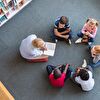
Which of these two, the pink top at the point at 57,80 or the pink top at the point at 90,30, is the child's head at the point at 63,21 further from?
the pink top at the point at 57,80

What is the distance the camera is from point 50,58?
8.63 feet

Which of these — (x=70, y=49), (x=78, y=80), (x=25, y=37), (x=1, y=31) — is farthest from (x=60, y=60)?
(x=1, y=31)

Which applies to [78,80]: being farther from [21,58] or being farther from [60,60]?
[21,58]

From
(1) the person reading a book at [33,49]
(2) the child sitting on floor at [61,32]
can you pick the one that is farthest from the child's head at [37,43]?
(2) the child sitting on floor at [61,32]

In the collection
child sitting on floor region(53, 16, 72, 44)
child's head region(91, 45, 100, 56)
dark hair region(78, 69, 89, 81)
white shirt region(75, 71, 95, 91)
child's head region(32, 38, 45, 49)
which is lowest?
white shirt region(75, 71, 95, 91)

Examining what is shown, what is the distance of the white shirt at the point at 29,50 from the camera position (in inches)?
96.8

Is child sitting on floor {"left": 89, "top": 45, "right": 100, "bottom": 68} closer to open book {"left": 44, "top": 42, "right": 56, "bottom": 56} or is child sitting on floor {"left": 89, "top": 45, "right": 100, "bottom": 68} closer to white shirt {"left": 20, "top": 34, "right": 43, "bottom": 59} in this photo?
open book {"left": 44, "top": 42, "right": 56, "bottom": 56}

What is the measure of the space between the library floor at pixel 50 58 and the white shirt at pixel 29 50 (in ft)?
0.39

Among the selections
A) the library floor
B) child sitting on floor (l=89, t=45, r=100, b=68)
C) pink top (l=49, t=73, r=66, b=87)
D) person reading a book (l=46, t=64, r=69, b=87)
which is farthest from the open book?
child sitting on floor (l=89, t=45, r=100, b=68)

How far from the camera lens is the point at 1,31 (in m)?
2.82

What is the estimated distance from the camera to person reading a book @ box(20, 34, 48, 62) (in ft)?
7.95

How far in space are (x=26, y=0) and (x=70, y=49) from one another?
3.07 ft

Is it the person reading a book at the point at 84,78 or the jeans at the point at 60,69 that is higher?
the jeans at the point at 60,69

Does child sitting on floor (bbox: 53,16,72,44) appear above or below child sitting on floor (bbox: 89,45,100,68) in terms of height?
above
